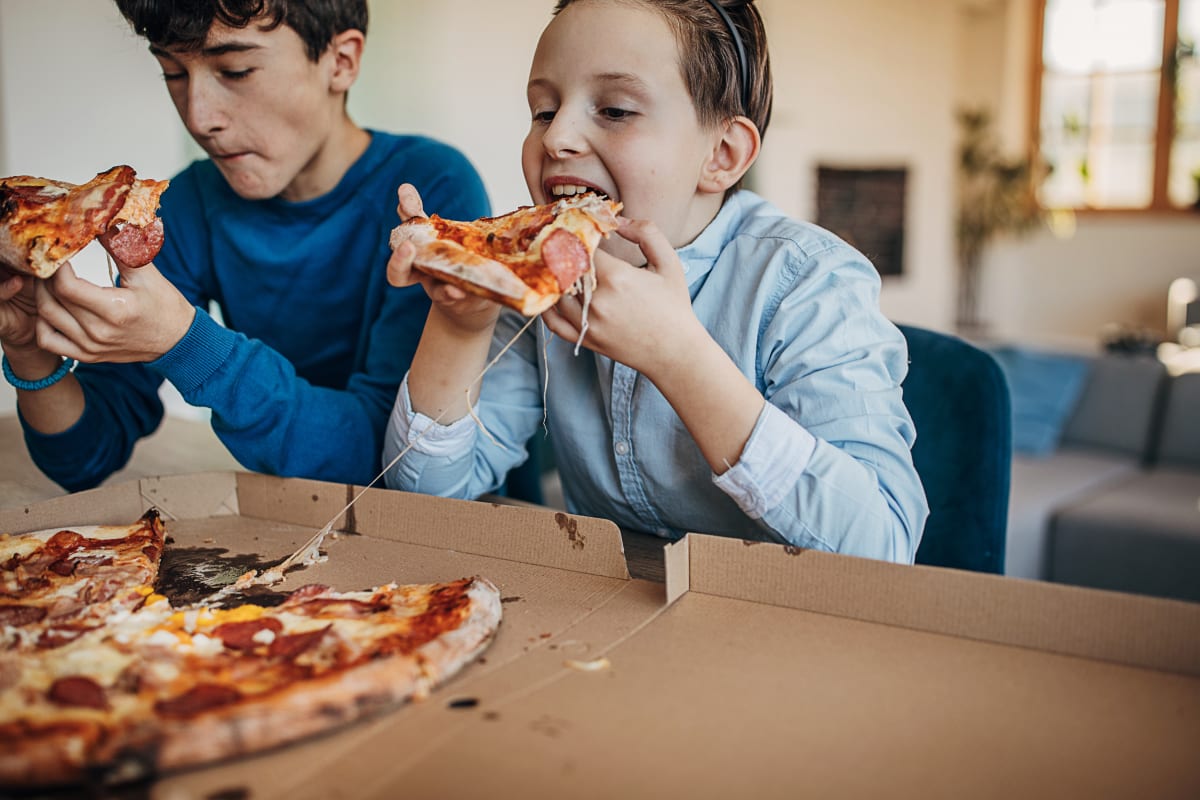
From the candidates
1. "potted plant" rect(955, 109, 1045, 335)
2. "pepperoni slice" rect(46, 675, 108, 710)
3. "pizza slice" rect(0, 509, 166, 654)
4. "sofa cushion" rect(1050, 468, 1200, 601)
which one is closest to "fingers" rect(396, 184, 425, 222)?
"pizza slice" rect(0, 509, 166, 654)

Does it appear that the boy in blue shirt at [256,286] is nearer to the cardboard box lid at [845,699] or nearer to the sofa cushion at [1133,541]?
the cardboard box lid at [845,699]

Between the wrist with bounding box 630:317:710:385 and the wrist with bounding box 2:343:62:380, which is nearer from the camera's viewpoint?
the wrist with bounding box 630:317:710:385

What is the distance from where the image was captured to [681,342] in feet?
3.10

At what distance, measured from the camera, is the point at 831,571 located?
2.77 feet

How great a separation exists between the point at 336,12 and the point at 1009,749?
1.17 meters

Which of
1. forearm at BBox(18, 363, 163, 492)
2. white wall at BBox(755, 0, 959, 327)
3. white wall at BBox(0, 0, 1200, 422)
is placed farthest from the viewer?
white wall at BBox(755, 0, 959, 327)

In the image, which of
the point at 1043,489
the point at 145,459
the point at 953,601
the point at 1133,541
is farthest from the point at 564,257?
the point at 1043,489

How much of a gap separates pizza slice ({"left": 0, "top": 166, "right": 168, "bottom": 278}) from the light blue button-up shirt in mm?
327

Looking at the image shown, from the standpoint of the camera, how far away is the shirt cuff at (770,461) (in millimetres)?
957

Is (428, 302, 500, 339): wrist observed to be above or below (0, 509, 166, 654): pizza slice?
above

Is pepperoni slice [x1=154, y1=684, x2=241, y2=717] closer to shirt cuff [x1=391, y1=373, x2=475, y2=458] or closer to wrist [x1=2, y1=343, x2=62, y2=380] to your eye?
shirt cuff [x1=391, y1=373, x2=475, y2=458]

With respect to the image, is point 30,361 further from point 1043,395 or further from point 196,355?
point 1043,395

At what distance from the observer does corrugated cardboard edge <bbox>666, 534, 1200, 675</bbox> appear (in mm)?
734

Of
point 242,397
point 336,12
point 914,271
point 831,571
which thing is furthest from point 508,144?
point 914,271
